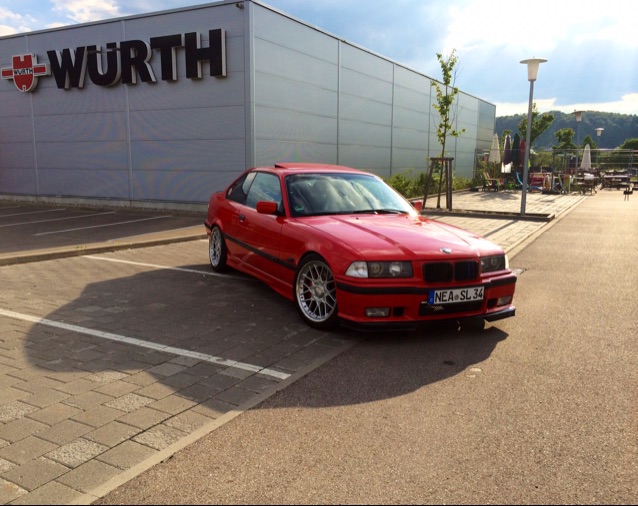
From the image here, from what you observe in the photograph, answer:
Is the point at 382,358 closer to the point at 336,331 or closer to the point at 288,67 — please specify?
the point at 336,331

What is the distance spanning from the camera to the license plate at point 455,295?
471 cm

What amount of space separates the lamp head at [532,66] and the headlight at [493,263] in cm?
1252

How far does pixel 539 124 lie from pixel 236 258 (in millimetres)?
42652

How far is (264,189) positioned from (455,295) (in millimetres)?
2845

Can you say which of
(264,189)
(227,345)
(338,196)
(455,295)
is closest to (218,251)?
(264,189)

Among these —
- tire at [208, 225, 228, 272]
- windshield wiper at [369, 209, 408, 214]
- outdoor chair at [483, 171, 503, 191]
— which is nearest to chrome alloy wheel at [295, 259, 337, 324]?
windshield wiper at [369, 209, 408, 214]

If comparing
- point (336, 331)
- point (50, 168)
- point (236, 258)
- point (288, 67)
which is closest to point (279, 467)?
point (336, 331)

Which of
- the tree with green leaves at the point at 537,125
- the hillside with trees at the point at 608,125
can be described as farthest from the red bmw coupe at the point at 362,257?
the hillside with trees at the point at 608,125

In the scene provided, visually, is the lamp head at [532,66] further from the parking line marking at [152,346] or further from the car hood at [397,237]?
the parking line marking at [152,346]

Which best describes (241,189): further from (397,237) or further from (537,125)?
(537,125)

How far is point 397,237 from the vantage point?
5.04 m

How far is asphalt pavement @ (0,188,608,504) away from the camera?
2.88 m

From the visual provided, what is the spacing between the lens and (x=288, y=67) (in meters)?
16.2

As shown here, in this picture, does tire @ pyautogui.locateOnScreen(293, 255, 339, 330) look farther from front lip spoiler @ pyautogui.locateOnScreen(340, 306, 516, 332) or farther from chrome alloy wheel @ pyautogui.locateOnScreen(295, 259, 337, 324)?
front lip spoiler @ pyautogui.locateOnScreen(340, 306, 516, 332)
